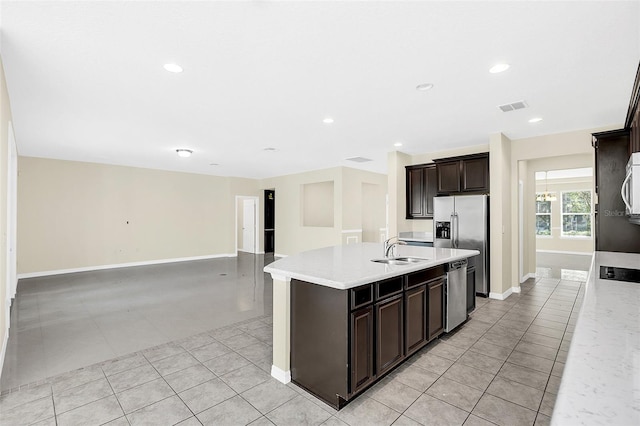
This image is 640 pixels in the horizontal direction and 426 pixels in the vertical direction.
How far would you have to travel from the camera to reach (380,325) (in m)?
2.44

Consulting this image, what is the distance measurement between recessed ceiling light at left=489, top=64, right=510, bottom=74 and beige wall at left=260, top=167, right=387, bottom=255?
5539 mm

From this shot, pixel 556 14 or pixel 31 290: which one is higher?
pixel 556 14

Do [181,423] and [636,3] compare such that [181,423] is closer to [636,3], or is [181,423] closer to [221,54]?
[221,54]

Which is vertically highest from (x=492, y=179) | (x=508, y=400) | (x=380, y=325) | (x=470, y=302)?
(x=492, y=179)

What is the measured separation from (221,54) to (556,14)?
2.44m

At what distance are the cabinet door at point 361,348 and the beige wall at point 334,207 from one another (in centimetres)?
603

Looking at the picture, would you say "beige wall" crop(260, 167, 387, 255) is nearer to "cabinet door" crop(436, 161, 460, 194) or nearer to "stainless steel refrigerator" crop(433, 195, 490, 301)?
"cabinet door" crop(436, 161, 460, 194)

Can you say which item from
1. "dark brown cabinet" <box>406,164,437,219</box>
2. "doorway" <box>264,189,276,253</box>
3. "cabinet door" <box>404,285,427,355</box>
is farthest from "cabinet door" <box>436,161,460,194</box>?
"doorway" <box>264,189,276,253</box>

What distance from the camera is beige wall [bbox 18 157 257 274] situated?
6.82m

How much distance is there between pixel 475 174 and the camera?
17.9 feet

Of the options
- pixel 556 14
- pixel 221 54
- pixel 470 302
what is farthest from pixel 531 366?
pixel 221 54

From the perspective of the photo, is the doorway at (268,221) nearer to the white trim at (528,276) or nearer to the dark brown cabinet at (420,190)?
the dark brown cabinet at (420,190)

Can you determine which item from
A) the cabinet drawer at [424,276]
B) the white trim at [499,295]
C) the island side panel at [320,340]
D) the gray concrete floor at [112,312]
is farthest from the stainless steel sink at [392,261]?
the white trim at [499,295]

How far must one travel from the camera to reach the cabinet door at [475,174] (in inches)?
210
